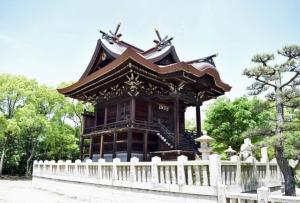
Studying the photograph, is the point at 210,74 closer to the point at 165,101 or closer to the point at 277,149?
the point at 165,101

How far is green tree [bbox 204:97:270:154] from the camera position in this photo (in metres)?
23.6

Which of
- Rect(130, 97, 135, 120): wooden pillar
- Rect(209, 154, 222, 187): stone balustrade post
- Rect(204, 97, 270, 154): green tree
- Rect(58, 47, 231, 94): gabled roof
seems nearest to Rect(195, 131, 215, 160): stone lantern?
Rect(209, 154, 222, 187): stone balustrade post

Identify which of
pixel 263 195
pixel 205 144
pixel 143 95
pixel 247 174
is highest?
pixel 143 95

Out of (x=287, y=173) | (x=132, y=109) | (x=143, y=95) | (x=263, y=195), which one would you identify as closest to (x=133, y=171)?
(x=263, y=195)

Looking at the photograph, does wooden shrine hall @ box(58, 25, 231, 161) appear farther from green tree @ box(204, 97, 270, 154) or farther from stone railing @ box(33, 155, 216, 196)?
green tree @ box(204, 97, 270, 154)

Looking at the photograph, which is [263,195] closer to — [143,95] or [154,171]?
[154,171]

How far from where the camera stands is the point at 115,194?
39.4 ft

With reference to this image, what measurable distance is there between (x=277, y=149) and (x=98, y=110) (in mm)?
14907

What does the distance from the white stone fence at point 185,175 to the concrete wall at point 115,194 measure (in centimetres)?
19

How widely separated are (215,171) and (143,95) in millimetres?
10850

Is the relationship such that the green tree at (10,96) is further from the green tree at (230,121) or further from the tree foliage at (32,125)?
the green tree at (230,121)

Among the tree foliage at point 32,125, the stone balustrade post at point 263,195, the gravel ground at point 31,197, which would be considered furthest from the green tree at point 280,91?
the tree foliage at point 32,125

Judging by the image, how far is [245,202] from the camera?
23.1 feet

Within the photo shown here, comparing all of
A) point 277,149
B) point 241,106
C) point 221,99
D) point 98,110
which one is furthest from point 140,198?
point 221,99
